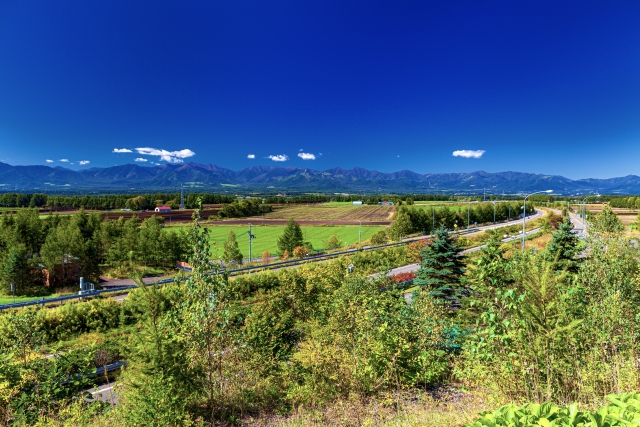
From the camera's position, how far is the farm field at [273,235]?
6247 cm

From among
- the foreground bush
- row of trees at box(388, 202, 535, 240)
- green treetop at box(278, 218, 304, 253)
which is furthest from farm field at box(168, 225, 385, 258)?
the foreground bush

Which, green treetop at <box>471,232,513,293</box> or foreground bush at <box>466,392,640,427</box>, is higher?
green treetop at <box>471,232,513,293</box>

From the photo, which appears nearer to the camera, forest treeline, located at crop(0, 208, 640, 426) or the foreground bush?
the foreground bush

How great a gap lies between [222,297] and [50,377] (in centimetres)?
407

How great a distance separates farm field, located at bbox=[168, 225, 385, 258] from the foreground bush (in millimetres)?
52925

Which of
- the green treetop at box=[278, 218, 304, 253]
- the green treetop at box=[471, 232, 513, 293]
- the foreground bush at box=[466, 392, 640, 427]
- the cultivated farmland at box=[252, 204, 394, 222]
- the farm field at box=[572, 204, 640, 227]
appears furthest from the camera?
the cultivated farmland at box=[252, 204, 394, 222]

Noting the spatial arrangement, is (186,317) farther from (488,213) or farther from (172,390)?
(488,213)

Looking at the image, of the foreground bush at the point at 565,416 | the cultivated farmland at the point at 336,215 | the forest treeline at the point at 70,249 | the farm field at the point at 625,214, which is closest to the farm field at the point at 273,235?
the forest treeline at the point at 70,249

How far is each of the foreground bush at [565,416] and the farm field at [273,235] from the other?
2084 inches

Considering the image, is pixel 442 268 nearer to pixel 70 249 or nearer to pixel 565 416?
pixel 565 416

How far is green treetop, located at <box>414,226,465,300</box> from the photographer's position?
18.9 meters

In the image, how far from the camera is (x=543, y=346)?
18.6 feet

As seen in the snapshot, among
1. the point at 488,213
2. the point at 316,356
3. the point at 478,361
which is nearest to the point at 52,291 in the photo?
the point at 316,356

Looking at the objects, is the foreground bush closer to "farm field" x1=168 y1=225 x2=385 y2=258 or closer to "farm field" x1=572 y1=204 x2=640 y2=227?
"farm field" x1=168 y1=225 x2=385 y2=258
